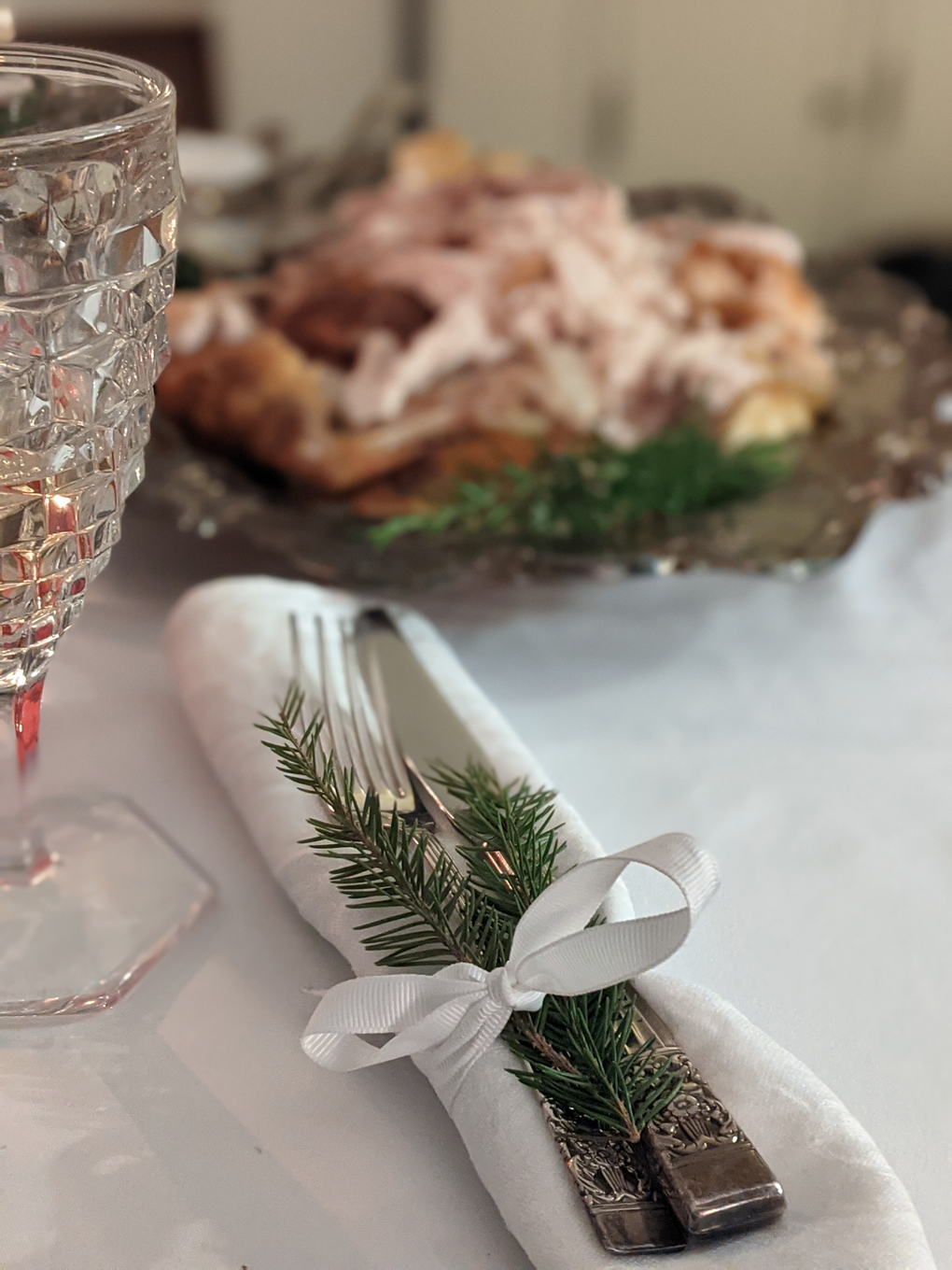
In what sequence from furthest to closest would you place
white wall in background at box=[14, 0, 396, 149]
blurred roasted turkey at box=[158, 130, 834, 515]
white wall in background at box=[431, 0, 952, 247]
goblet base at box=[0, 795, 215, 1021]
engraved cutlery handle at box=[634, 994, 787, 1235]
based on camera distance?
white wall in background at box=[14, 0, 396, 149] → white wall in background at box=[431, 0, 952, 247] → blurred roasted turkey at box=[158, 130, 834, 515] → goblet base at box=[0, 795, 215, 1021] → engraved cutlery handle at box=[634, 994, 787, 1235]

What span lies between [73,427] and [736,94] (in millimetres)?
2941

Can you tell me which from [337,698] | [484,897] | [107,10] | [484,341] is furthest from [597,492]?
[107,10]

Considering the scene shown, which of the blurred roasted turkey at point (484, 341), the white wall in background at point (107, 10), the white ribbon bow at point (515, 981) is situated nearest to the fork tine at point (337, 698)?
the white ribbon bow at point (515, 981)

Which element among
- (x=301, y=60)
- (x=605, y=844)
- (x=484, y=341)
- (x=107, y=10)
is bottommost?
(x=605, y=844)

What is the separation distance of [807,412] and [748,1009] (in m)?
0.62

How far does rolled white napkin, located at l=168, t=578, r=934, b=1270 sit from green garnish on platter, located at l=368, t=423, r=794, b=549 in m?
0.22

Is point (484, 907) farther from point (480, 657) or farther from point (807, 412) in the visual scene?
point (807, 412)

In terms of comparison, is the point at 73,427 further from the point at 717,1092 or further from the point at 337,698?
the point at 717,1092

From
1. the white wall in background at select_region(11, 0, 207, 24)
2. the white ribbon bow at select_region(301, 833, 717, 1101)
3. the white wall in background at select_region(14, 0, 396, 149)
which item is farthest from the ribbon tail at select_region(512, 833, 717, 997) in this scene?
the white wall in background at select_region(11, 0, 207, 24)

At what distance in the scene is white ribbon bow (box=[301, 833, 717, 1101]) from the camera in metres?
0.35

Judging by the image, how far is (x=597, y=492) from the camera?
743mm

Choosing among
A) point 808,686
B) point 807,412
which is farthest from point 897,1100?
point 807,412

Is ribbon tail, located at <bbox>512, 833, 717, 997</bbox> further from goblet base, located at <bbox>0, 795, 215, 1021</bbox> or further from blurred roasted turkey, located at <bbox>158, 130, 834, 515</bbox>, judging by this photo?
blurred roasted turkey, located at <bbox>158, 130, 834, 515</bbox>

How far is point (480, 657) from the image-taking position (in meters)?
0.68
